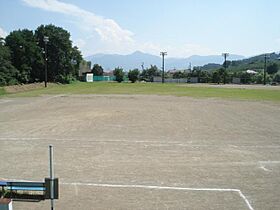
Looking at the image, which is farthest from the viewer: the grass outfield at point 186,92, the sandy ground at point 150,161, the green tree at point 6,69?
the green tree at point 6,69

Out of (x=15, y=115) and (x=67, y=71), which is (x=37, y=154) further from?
(x=67, y=71)

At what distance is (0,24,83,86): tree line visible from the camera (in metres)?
74.6

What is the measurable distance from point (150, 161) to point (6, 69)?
6187 cm

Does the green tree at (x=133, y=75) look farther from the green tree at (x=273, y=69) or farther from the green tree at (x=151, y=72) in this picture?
the green tree at (x=273, y=69)

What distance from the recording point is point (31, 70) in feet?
254

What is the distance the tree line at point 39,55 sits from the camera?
74.6m

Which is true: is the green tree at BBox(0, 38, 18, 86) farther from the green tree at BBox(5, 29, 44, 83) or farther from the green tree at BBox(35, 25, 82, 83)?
the green tree at BBox(35, 25, 82, 83)

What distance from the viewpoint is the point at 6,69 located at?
67750mm

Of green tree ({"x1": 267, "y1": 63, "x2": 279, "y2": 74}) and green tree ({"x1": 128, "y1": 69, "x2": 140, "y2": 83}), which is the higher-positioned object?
green tree ({"x1": 267, "y1": 63, "x2": 279, "y2": 74})

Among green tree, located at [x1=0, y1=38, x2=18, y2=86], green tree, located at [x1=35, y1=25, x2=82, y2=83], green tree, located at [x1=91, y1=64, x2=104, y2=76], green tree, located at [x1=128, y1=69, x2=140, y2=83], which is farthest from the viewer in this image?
green tree, located at [x1=91, y1=64, x2=104, y2=76]

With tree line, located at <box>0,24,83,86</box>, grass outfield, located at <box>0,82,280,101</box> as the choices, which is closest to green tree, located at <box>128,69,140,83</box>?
tree line, located at <box>0,24,83,86</box>

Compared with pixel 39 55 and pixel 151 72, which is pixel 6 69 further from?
pixel 151 72

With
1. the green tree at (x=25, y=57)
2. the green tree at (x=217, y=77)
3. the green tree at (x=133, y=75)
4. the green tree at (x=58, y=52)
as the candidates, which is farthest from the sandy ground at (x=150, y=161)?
the green tree at (x=217, y=77)

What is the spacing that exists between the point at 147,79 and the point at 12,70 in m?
53.9
